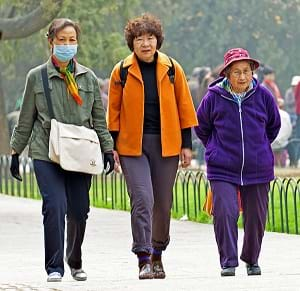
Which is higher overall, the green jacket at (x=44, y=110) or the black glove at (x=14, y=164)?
the green jacket at (x=44, y=110)

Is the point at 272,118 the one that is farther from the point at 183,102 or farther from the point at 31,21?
the point at 31,21

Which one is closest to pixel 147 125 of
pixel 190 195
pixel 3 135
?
pixel 190 195

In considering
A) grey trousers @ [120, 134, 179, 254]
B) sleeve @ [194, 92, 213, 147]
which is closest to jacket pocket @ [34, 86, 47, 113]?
grey trousers @ [120, 134, 179, 254]

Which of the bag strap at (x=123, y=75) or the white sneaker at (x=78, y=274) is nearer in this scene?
the white sneaker at (x=78, y=274)

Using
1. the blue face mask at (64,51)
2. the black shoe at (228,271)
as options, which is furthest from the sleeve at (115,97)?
the black shoe at (228,271)

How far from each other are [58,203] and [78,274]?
1.78 feet

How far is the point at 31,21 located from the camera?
2553 centimetres

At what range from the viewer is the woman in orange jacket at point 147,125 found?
1025 centimetres

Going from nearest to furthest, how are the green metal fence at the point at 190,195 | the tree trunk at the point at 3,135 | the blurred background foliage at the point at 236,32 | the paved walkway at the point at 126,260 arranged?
the paved walkway at the point at 126,260
the green metal fence at the point at 190,195
the tree trunk at the point at 3,135
the blurred background foliage at the point at 236,32

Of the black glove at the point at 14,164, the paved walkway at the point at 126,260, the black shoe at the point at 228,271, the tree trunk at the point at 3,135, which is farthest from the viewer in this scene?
the tree trunk at the point at 3,135

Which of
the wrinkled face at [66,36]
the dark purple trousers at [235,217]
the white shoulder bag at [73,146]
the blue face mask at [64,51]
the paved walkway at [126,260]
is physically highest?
the wrinkled face at [66,36]

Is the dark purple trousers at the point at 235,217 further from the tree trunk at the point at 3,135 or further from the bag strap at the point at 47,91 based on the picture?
the tree trunk at the point at 3,135

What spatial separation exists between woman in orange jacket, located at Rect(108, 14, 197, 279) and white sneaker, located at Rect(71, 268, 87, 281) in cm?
37

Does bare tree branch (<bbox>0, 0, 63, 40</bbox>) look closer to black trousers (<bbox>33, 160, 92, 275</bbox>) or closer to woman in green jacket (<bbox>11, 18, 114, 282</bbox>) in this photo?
woman in green jacket (<bbox>11, 18, 114, 282</bbox>)
